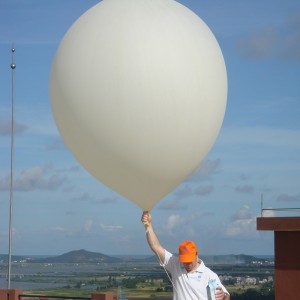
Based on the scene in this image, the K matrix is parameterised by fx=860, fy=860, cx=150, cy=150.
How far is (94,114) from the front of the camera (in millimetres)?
5699

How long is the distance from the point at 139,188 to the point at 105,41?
3.36ft

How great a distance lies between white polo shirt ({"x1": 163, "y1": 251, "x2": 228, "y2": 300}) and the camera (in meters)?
5.71

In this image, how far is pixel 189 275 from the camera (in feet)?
18.9

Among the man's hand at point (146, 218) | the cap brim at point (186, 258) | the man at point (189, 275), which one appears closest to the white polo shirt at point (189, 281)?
the man at point (189, 275)

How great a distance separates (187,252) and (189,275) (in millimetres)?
174

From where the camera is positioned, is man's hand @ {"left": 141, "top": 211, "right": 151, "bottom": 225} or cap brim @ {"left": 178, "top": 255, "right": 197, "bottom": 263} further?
man's hand @ {"left": 141, "top": 211, "right": 151, "bottom": 225}

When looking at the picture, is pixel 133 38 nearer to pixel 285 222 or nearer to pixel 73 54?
pixel 73 54

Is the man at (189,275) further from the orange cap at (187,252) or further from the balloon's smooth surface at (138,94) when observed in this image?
the balloon's smooth surface at (138,94)

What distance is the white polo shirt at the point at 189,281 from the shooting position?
5711mm

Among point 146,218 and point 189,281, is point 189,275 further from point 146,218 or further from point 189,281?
point 146,218

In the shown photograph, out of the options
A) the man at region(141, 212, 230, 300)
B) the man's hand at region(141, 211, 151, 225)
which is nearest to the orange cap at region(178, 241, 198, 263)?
the man at region(141, 212, 230, 300)

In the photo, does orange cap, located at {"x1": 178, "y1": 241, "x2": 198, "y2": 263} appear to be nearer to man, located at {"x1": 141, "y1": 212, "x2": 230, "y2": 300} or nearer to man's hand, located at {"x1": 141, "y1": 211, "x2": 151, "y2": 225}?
man, located at {"x1": 141, "y1": 212, "x2": 230, "y2": 300}

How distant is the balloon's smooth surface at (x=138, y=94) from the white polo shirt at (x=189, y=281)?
481mm

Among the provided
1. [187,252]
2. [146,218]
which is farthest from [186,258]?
[146,218]
